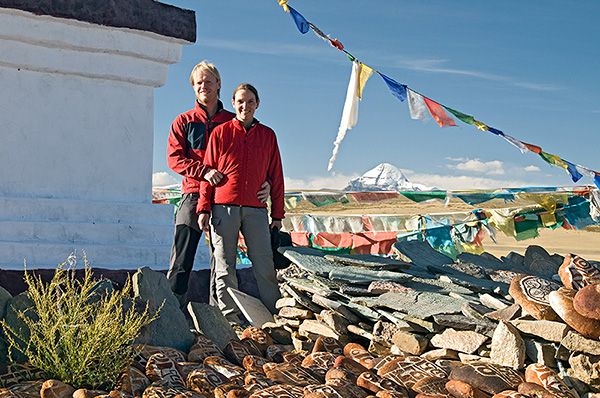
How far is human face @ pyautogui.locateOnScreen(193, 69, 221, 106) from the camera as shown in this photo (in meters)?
5.59

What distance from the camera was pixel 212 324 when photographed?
15.7 feet

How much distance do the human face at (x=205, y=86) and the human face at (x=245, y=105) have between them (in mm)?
342

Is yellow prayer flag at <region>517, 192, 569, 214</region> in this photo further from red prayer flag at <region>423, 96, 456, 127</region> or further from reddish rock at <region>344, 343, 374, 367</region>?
reddish rock at <region>344, 343, 374, 367</region>

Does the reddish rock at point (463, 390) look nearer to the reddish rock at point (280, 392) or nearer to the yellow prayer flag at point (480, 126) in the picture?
the reddish rock at point (280, 392)

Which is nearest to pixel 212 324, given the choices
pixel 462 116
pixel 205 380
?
pixel 205 380

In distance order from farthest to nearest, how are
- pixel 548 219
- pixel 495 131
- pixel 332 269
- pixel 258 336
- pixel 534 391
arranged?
pixel 548 219, pixel 495 131, pixel 332 269, pixel 258 336, pixel 534 391

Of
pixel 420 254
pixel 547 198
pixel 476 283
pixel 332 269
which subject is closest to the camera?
pixel 476 283

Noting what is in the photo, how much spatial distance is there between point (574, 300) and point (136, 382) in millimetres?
2600

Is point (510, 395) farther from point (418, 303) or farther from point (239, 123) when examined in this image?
point (239, 123)

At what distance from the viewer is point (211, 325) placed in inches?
189

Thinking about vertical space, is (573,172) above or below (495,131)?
below

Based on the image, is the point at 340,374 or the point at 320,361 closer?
the point at 340,374

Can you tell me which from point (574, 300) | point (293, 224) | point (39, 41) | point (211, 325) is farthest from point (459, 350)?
point (293, 224)

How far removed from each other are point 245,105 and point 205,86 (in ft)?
1.66
